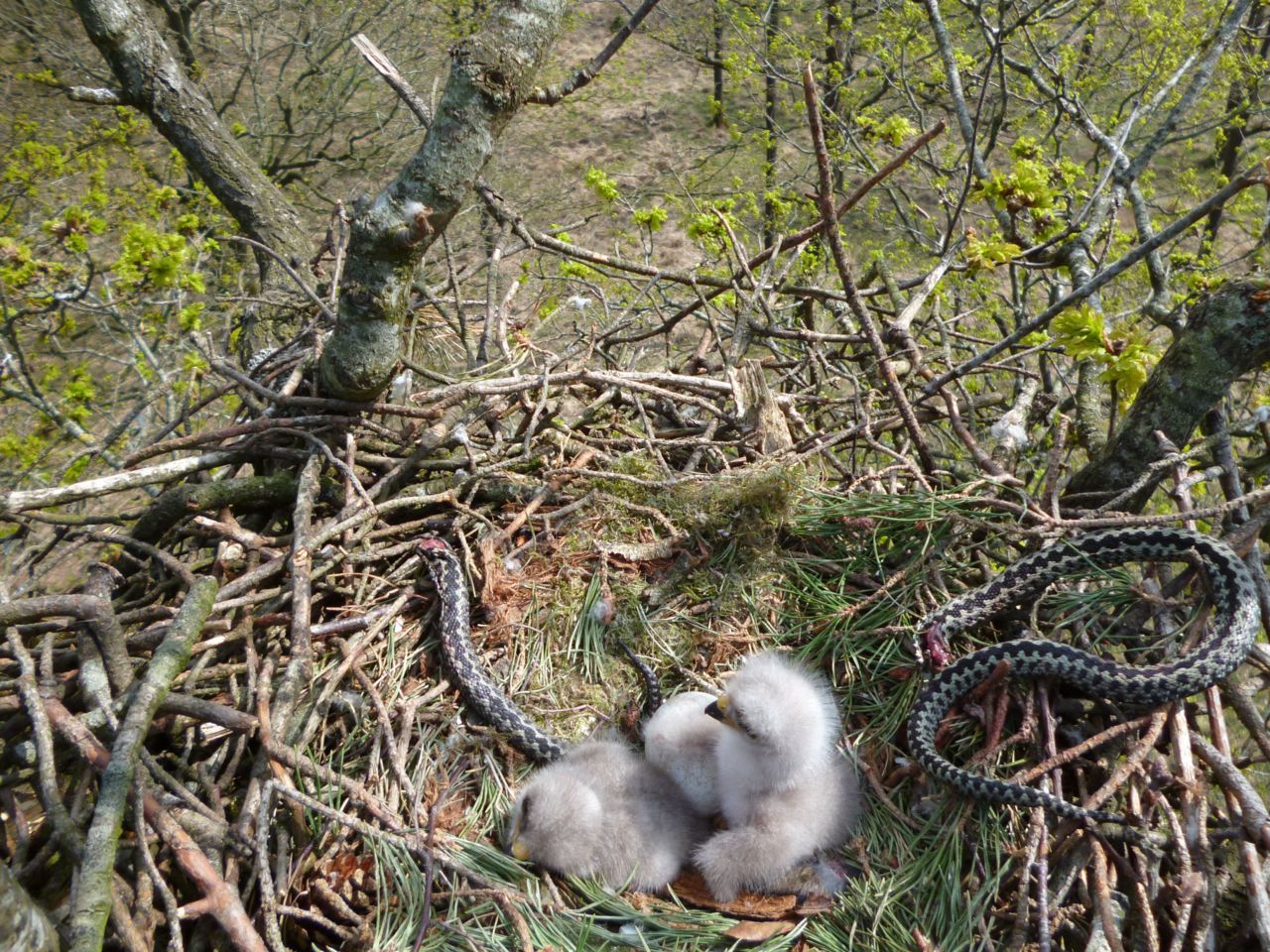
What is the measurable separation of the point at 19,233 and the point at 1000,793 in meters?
8.27

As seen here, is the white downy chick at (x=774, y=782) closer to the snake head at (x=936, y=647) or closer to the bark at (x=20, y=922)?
the snake head at (x=936, y=647)

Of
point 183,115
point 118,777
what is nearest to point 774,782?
point 118,777

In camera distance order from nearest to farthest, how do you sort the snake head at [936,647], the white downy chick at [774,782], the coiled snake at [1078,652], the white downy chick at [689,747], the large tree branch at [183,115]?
the coiled snake at [1078,652] → the white downy chick at [774,782] → the snake head at [936,647] → the white downy chick at [689,747] → the large tree branch at [183,115]

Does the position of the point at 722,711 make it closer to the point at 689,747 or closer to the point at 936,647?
the point at 689,747

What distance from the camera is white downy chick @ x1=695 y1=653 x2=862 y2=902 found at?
2273 mm

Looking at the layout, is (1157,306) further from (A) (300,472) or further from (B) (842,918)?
(A) (300,472)

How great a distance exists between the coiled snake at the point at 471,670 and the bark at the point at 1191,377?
164 centimetres

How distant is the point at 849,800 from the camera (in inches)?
93.2

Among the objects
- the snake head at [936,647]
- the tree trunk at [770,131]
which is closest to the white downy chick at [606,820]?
the snake head at [936,647]

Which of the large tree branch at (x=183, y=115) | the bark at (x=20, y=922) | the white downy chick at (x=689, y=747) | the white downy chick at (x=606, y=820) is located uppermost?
the large tree branch at (x=183, y=115)

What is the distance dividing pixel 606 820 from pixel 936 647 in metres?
1.03

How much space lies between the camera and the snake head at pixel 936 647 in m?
2.42

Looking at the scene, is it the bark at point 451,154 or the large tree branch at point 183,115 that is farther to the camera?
the large tree branch at point 183,115

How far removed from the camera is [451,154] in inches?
→ 102
